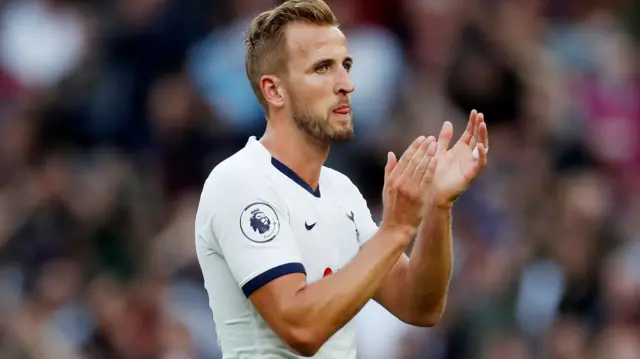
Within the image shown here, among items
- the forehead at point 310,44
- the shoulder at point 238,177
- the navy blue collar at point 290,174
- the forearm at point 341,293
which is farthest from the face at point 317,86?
the forearm at point 341,293

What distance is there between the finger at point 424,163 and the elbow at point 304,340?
682mm

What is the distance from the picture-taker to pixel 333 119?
555 cm

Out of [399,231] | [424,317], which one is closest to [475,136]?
[399,231]

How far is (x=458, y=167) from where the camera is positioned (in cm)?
564

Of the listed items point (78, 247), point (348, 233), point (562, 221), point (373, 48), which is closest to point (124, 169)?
point (78, 247)

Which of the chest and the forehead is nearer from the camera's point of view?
the chest

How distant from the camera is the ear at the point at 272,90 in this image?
5617mm

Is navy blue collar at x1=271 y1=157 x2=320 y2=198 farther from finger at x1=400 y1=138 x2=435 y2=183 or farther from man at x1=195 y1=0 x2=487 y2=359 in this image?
finger at x1=400 y1=138 x2=435 y2=183

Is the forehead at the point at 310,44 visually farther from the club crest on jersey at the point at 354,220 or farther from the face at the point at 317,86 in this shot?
the club crest on jersey at the point at 354,220

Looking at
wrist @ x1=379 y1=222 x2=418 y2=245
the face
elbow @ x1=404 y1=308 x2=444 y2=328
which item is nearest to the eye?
the face

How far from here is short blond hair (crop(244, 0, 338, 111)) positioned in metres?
5.63

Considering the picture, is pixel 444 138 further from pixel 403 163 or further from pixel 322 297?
pixel 322 297

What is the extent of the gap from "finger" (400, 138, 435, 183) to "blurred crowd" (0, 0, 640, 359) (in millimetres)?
4435

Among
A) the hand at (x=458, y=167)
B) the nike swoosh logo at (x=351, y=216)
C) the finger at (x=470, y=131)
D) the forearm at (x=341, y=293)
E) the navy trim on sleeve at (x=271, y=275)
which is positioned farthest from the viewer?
the nike swoosh logo at (x=351, y=216)
